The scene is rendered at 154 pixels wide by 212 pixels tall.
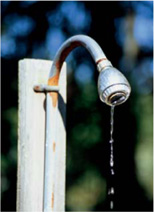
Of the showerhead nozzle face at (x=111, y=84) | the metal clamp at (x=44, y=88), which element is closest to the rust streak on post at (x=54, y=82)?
the metal clamp at (x=44, y=88)

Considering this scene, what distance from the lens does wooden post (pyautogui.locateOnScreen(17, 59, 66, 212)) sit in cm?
115

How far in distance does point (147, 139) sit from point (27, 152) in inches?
152

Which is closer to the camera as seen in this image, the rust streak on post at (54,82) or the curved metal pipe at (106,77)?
the curved metal pipe at (106,77)

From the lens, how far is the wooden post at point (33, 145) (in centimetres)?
115

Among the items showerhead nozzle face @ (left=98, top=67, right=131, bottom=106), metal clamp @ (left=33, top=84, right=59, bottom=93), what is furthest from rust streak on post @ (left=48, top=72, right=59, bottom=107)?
showerhead nozzle face @ (left=98, top=67, right=131, bottom=106)

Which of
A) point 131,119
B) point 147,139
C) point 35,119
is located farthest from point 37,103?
point 147,139

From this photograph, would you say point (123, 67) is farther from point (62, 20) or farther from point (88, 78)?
point (62, 20)

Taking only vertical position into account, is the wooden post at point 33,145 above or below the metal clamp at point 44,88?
below

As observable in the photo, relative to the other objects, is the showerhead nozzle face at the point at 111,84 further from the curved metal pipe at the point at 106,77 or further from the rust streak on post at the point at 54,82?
the rust streak on post at the point at 54,82

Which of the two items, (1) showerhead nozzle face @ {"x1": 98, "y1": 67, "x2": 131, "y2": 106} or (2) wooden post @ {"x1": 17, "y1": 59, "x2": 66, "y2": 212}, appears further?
(2) wooden post @ {"x1": 17, "y1": 59, "x2": 66, "y2": 212}

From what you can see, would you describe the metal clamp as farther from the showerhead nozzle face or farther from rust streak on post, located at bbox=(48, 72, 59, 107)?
the showerhead nozzle face

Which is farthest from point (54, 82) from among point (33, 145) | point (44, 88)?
point (33, 145)

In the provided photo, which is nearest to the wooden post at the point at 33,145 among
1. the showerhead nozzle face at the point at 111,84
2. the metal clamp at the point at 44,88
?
the metal clamp at the point at 44,88

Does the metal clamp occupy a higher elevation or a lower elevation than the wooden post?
higher
